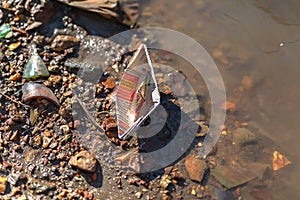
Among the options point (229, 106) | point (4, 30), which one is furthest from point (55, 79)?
point (229, 106)

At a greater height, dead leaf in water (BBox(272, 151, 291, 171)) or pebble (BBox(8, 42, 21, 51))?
pebble (BBox(8, 42, 21, 51))

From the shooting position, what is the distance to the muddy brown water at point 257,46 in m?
3.27

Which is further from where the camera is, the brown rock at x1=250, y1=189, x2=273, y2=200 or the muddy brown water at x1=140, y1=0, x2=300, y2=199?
the muddy brown water at x1=140, y1=0, x2=300, y2=199

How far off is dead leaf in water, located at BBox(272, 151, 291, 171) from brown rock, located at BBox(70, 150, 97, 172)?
54.0 inches

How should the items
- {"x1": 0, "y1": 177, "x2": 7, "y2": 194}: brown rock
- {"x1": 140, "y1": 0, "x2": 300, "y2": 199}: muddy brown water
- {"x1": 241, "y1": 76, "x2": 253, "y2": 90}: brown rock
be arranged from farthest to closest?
{"x1": 241, "y1": 76, "x2": 253, "y2": 90}: brown rock, {"x1": 140, "y1": 0, "x2": 300, "y2": 199}: muddy brown water, {"x1": 0, "y1": 177, "x2": 7, "y2": 194}: brown rock

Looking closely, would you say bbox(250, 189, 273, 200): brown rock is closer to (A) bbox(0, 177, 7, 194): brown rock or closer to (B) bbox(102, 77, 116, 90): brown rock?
(B) bbox(102, 77, 116, 90): brown rock

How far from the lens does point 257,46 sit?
11.4ft

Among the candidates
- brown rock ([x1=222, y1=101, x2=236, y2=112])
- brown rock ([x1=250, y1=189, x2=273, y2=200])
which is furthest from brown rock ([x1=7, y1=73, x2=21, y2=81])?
brown rock ([x1=250, y1=189, x2=273, y2=200])

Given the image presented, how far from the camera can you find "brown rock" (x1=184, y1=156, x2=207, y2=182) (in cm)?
303

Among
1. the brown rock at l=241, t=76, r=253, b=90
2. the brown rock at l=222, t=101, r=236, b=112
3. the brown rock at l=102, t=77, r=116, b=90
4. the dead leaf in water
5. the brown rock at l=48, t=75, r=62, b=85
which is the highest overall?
the brown rock at l=48, t=75, r=62, b=85

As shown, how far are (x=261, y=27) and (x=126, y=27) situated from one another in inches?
46.3

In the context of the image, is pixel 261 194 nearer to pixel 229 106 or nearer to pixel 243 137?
pixel 243 137

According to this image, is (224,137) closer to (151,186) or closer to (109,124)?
(151,186)

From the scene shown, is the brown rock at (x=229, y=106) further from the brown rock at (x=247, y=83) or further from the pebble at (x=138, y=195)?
the pebble at (x=138, y=195)
